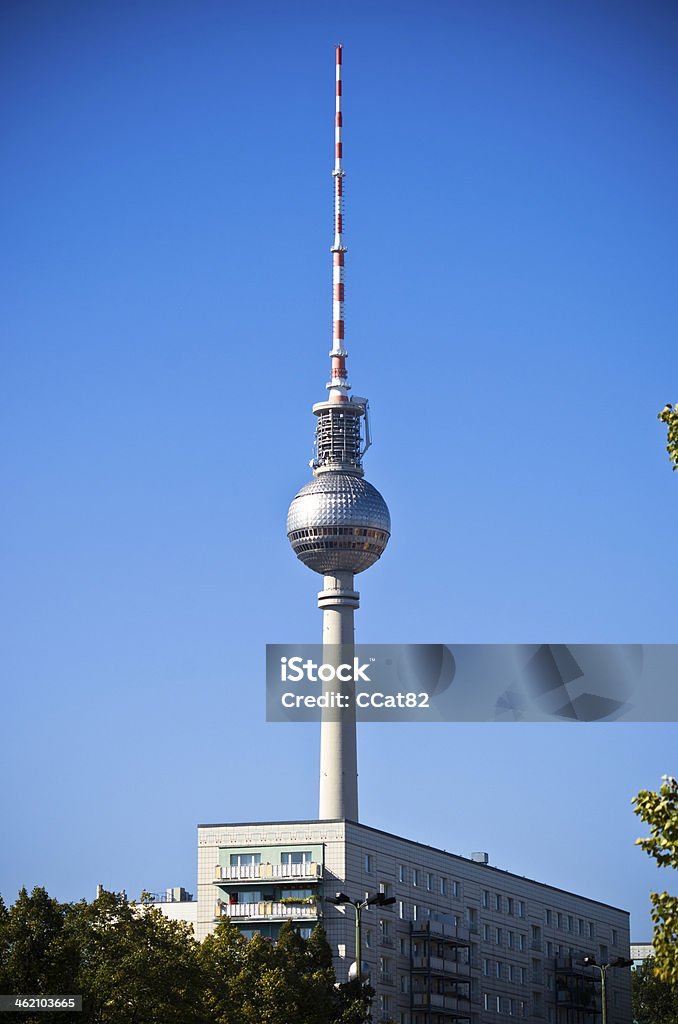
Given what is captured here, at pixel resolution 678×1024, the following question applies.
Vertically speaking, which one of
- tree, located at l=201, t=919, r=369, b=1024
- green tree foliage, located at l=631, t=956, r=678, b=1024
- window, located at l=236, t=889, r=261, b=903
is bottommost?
tree, located at l=201, t=919, r=369, b=1024

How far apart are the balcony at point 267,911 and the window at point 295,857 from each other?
307cm

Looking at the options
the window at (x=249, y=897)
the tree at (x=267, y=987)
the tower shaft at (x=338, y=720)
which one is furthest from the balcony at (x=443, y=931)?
the tower shaft at (x=338, y=720)

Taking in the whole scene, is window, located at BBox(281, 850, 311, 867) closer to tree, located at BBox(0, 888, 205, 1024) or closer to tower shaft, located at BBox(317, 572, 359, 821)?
tree, located at BBox(0, 888, 205, 1024)

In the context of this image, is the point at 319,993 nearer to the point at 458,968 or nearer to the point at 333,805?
the point at 458,968

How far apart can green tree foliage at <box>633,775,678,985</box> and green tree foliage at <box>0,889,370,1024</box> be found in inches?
1496

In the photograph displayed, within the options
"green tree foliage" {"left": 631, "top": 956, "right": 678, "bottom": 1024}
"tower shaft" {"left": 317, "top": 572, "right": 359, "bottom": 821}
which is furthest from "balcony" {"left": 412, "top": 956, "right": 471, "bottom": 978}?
"tower shaft" {"left": 317, "top": 572, "right": 359, "bottom": 821}

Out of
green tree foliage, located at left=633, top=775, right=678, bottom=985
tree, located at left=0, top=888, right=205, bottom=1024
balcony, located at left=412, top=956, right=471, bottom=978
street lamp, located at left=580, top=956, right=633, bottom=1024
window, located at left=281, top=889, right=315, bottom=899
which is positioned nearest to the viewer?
green tree foliage, located at left=633, top=775, right=678, bottom=985

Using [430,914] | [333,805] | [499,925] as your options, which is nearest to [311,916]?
[430,914]

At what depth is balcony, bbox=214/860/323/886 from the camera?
115750 millimetres

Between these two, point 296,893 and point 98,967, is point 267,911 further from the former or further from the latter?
point 98,967

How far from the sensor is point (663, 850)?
39.3 m

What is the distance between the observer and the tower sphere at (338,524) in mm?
192750

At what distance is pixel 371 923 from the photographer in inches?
4592

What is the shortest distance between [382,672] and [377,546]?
26838mm
